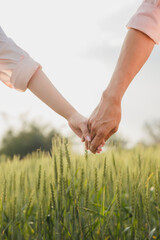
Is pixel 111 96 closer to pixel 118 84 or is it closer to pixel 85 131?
pixel 118 84

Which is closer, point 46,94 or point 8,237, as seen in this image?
point 8,237

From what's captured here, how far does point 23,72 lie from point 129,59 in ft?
1.50

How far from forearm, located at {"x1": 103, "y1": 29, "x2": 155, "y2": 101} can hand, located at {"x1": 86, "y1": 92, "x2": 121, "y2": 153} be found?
36mm

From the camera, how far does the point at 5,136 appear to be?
12.4m

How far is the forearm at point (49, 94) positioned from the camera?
133cm

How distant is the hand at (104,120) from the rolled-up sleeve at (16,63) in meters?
0.32

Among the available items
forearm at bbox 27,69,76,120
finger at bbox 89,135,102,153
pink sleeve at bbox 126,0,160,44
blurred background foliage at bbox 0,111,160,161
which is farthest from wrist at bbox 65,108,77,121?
blurred background foliage at bbox 0,111,160,161

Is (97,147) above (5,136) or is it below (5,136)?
above

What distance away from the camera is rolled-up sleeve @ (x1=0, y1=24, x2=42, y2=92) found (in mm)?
1321

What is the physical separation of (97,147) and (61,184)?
30 centimetres

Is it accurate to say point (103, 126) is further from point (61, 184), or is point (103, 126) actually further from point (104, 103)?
point (61, 184)

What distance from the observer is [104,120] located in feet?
3.95

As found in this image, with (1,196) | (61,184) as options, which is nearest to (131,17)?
(61,184)

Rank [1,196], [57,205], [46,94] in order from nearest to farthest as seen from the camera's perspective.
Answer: [57,205]
[1,196]
[46,94]
